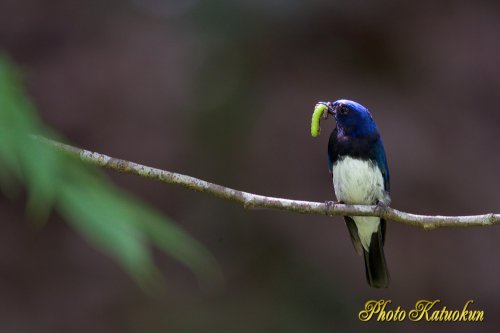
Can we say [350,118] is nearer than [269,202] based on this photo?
No

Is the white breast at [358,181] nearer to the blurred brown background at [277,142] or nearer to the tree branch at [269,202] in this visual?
the tree branch at [269,202]

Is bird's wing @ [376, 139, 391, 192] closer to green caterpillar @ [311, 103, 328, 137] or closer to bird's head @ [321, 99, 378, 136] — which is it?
bird's head @ [321, 99, 378, 136]

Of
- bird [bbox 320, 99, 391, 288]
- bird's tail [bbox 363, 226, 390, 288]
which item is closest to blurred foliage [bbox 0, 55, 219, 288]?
bird [bbox 320, 99, 391, 288]

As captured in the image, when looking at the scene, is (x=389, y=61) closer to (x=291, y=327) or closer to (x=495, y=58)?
(x=495, y=58)

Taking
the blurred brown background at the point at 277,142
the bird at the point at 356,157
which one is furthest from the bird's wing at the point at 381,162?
the blurred brown background at the point at 277,142

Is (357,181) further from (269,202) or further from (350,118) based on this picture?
(269,202)

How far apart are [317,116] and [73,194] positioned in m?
2.83

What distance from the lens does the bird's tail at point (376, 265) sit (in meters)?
4.32

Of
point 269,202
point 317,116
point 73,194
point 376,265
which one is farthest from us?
point 376,265

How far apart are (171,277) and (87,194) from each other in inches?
258

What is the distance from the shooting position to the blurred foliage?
2.44 ft

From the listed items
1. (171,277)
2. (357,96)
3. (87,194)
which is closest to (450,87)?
(357,96)

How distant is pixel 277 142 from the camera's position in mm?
7430

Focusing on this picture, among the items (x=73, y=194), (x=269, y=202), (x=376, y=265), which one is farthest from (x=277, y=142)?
(x=73, y=194)
